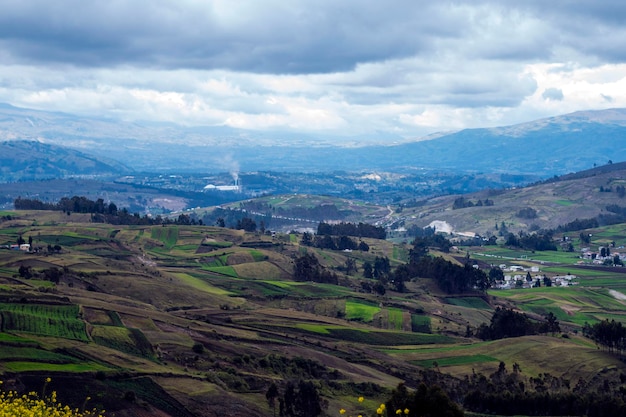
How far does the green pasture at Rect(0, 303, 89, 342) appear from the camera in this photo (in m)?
87.9

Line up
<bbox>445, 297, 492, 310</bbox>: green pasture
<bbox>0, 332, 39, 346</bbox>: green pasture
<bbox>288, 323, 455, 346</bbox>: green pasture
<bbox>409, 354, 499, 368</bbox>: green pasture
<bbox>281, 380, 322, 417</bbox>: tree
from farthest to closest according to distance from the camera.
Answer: <bbox>445, 297, 492, 310</bbox>: green pasture → <bbox>288, 323, 455, 346</bbox>: green pasture → <bbox>409, 354, 499, 368</bbox>: green pasture → <bbox>0, 332, 39, 346</bbox>: green pasture → <bbox>281, 380, 322, 417</bbox>: tree

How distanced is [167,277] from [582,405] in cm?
8694

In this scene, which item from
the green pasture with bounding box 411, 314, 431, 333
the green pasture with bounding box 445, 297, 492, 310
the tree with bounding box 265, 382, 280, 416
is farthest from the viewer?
the green pasture with bounding box 445, 297, 492, 310

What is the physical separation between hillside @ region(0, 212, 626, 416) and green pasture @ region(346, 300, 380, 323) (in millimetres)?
458

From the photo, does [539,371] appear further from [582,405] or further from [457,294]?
[457,294]

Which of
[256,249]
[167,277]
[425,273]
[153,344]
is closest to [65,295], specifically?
[153,344]

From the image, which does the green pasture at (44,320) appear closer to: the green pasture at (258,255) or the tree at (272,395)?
the tree at (272,395)

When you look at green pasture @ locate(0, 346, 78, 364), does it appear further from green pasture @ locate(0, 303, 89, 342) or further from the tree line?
the tree line

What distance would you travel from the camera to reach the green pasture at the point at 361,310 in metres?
142

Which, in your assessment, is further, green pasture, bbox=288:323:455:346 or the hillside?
A: green pasture, bbox=288:323:455:346

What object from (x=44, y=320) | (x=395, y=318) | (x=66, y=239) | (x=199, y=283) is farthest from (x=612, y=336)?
(x=66, y=239)

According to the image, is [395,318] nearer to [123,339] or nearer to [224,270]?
[224,270]

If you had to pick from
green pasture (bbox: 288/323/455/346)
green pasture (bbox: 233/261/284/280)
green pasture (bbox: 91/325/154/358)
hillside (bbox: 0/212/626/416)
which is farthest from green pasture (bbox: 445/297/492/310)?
green pasture (bbox: 91/325/154/358)

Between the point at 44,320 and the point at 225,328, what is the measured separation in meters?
27.2
